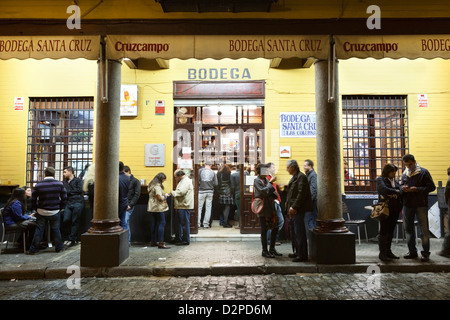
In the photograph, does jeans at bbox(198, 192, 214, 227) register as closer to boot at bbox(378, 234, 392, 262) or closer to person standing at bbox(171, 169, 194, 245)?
person standing at bbox(171, 169, 194, 245)

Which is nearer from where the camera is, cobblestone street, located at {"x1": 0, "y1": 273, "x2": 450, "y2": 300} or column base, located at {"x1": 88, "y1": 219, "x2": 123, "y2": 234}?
cobblestone street, located at {"x1": 0, "y1": 273, "x2": 450, "y2": 300}

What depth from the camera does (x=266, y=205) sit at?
696 cm

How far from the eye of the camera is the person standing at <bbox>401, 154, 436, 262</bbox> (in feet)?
21.8

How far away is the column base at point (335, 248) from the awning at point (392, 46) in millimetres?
3699

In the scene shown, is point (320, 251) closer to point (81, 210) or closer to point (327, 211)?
point (327, 211)

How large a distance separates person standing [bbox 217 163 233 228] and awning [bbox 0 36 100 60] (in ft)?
19.0

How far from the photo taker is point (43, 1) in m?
6.92

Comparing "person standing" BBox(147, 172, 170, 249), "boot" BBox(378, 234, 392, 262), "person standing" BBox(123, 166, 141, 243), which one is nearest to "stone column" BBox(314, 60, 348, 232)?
"boot" BBox(378, 234, 392, 262)

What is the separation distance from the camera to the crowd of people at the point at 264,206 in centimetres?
666

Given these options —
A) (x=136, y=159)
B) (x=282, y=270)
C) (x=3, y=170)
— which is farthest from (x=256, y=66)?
(x=3, y=170)

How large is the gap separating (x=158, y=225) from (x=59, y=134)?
4062 millimetres

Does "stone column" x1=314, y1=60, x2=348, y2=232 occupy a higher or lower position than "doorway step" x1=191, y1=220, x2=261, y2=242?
higher

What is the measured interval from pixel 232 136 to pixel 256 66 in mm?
2146

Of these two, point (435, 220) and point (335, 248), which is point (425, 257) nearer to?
point (335, 248)
